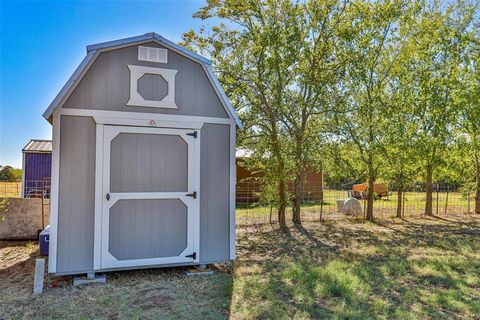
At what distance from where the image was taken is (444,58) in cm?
1008

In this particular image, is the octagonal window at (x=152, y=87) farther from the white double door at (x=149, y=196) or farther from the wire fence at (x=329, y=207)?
the wire fence at (x=329, y=207)

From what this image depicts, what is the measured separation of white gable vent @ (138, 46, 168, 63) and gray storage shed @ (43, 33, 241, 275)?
1cm

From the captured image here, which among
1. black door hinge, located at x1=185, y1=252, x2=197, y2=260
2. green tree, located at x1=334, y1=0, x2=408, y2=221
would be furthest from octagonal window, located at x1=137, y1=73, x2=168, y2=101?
green tree, located at x1=334, y1=0, x2=408, y2=221

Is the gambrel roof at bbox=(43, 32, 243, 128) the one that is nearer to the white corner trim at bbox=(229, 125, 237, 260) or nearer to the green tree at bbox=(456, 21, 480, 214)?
the white corner trim at bbox=(229, 125, 237, 260)

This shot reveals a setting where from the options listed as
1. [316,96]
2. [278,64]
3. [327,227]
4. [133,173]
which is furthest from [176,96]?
[327,227]

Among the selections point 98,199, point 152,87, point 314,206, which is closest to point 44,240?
point 98,199

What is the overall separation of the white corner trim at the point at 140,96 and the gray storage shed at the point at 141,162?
1 cm

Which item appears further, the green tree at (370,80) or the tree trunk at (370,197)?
the tree trunk at (370,197)

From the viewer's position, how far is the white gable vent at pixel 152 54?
4699 mm

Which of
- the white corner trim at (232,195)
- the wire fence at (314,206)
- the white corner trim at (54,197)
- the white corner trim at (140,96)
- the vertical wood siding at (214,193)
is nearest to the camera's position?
the white corner trim at (54,197)

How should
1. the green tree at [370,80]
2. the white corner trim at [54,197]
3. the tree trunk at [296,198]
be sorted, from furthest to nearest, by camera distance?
the tree trunk at [296,198], the green tree at [370,80], the white corner trim at [54,197]

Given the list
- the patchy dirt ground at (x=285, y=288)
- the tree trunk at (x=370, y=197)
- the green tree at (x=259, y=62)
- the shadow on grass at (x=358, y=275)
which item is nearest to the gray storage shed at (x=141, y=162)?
the patchy dirt ground at (x=285, y=288)

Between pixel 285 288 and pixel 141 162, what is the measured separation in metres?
2.44

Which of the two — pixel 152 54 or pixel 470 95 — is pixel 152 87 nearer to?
pixel 152 54
